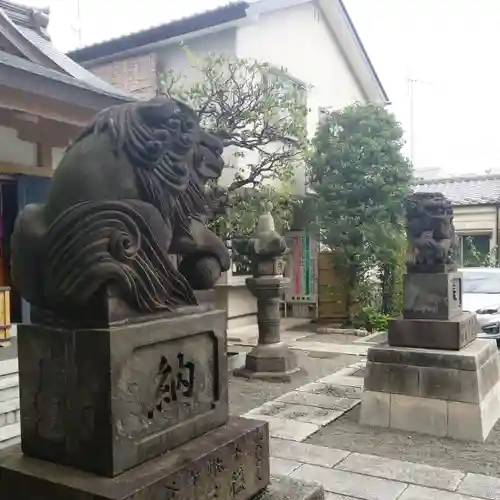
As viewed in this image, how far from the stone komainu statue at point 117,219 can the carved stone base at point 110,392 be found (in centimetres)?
13

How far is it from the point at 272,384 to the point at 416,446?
2939 millimetres

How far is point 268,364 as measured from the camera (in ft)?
27.7

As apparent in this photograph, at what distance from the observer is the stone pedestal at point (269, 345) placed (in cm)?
837

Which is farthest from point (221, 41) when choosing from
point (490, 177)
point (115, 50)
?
point (490, 177)

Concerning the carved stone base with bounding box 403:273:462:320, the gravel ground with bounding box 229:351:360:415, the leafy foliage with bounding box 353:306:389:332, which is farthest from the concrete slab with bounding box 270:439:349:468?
the leafy foliage with bounding box 353:306:389:332

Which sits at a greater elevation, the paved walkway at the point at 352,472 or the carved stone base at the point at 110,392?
the carved stone base at the point at 110,392

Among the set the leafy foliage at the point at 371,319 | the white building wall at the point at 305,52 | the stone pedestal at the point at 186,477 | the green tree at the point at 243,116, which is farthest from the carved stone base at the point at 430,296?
the white building wall at the point at 305,52

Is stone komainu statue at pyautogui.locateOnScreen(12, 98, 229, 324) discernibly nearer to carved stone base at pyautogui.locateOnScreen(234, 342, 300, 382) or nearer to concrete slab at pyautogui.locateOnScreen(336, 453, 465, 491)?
concrete slab at pyautogui.locateOnScreen(336, 453, 465, 491)

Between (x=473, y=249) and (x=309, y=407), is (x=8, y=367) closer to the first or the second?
(x=309, y=407)

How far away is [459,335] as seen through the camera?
Answer: 5.76 m

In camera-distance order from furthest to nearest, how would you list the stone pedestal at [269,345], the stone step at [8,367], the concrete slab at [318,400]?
the stone pedestal at [269,345] < the concrete slab at [318,400] < the stone step at [8,367]

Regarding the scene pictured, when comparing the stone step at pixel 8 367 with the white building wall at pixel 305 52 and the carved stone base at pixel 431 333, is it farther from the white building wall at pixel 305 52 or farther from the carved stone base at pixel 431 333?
the white building wall at pixel 305 52

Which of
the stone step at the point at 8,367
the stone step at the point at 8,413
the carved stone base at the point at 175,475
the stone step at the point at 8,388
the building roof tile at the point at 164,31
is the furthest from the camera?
the building roof tile at the point at 164,31

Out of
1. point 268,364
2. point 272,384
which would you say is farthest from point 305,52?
point 272,384
